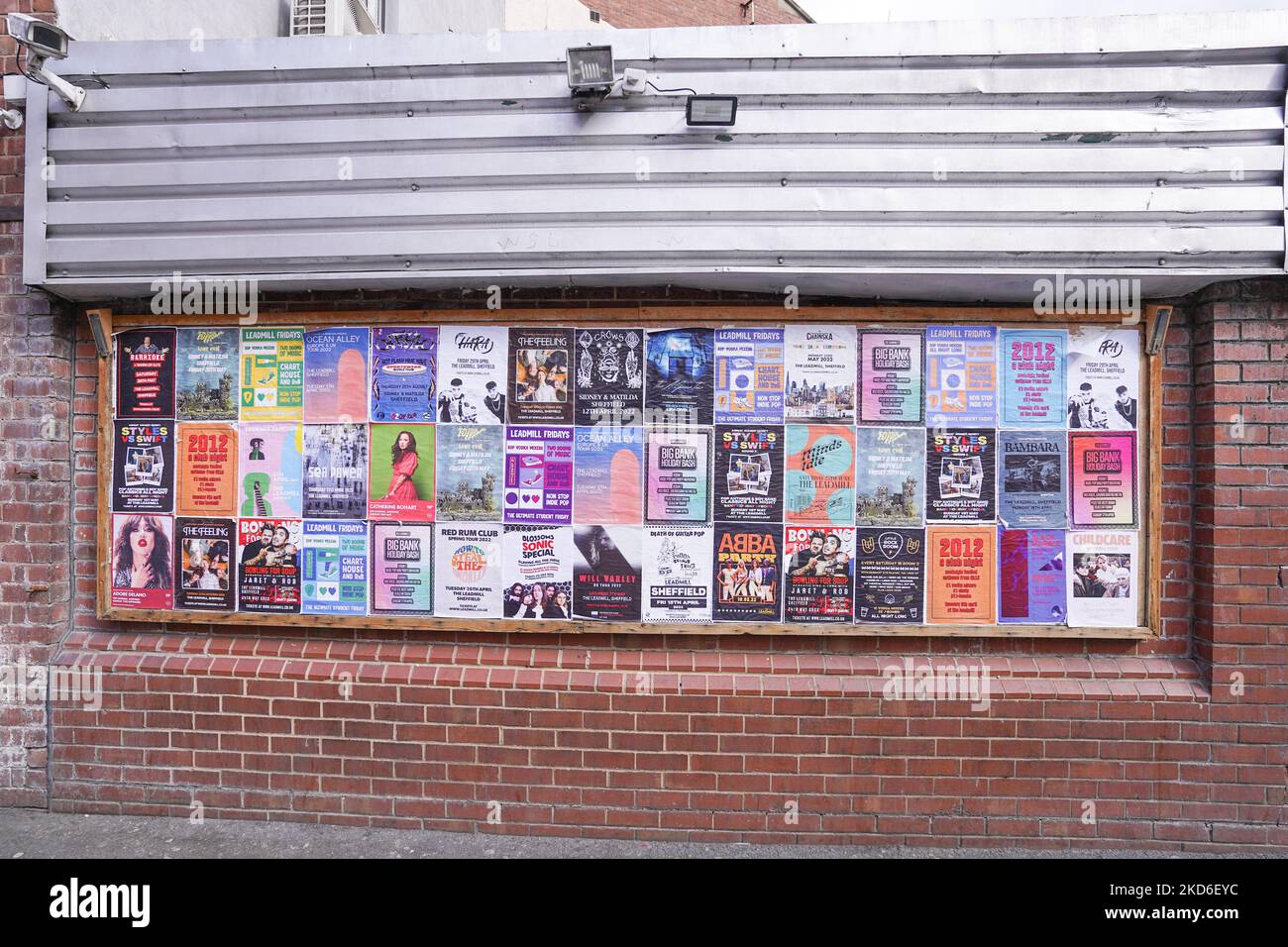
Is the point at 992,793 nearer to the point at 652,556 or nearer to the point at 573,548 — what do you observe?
the point at 652,556

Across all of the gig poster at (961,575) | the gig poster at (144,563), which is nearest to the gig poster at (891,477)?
the gig poster at (961,575)


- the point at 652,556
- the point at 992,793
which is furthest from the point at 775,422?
the point at 992,793

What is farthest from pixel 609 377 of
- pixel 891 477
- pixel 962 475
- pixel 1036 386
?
pixel 1036 386

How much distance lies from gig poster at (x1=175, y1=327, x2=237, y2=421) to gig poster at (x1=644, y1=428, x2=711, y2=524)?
8.57 ft

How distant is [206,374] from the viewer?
4379 millimetres

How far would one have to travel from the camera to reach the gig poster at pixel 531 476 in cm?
422

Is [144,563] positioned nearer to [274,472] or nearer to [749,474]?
[274,472]

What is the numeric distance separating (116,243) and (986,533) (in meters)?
5.31

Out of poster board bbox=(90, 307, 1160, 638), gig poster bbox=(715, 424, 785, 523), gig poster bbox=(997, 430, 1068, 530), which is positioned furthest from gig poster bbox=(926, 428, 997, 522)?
gig poster bbox=(715, 424, 785, 523)

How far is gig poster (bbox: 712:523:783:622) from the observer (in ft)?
13.6

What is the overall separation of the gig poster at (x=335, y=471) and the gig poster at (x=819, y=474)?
8.43ft

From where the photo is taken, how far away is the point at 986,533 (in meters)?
4.12

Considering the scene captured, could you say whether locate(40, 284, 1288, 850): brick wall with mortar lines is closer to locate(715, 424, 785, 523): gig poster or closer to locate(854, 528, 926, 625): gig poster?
→ locate(854, 528, 926, 625): gig poster

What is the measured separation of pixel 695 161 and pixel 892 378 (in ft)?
5.45
